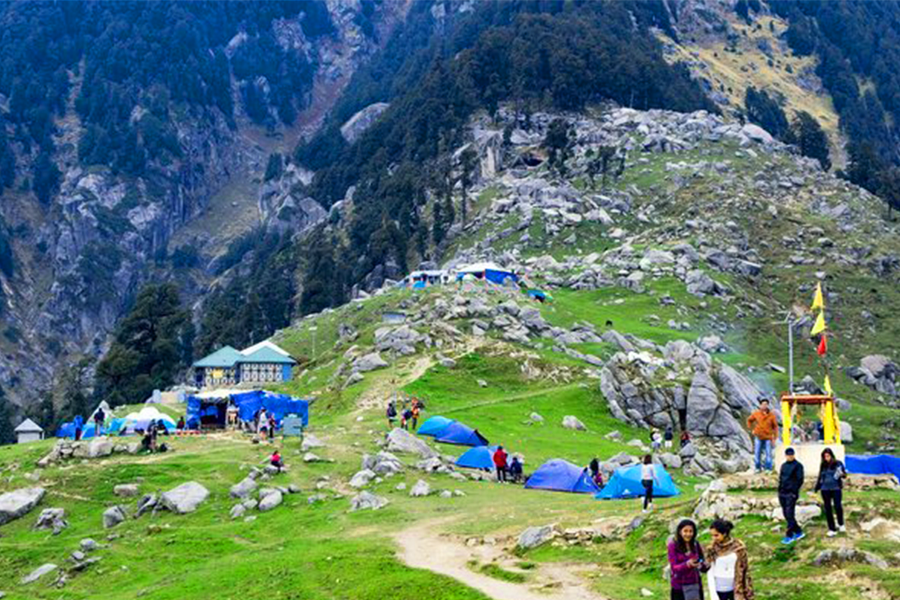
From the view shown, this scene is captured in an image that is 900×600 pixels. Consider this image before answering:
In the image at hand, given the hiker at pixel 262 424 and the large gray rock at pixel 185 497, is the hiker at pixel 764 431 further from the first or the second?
the hiker at pixel 262 424

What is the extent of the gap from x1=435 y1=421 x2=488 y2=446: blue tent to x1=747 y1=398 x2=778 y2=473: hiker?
2533cm

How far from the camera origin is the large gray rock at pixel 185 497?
43.6m

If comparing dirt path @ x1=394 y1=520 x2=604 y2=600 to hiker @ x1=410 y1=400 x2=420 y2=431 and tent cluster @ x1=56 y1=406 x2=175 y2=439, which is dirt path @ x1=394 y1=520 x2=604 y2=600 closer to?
hiker @ x1=410 y1=400 x2=420 y2=431

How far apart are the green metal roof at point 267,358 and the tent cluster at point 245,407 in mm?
21720

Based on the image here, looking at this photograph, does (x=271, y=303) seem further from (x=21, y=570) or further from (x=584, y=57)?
(x=21, y=570)

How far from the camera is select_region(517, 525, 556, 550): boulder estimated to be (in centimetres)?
3035

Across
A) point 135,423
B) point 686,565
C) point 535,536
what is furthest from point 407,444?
point 686,565

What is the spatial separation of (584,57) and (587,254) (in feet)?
209

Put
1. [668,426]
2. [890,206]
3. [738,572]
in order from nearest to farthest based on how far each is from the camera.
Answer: [738,572], [668,426], [890,206]

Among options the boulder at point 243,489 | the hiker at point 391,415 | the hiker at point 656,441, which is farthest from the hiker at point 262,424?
the hiker at point 656,441

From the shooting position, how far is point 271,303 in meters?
152

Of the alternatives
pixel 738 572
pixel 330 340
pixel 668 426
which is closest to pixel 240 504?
pixel 738 572

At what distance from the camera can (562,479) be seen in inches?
1865

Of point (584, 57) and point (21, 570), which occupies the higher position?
point (584, 57)
